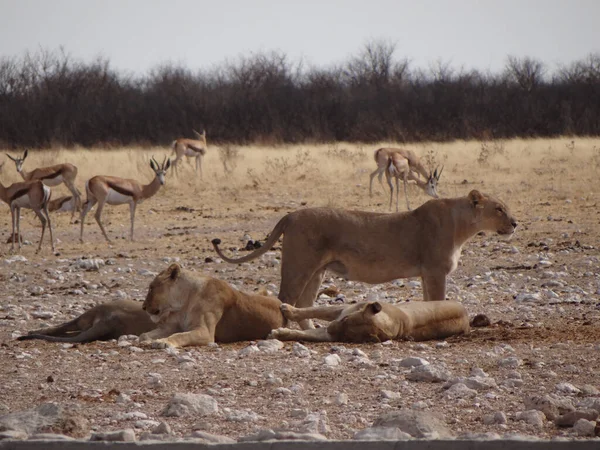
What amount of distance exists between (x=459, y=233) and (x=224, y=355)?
348 centimetres

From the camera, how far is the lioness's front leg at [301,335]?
8461 mm

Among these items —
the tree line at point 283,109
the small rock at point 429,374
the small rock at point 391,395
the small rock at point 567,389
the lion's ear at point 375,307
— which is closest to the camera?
the small rock at point 391,395

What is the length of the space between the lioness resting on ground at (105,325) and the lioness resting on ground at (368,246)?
3.39 feet

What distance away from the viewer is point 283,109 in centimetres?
4666

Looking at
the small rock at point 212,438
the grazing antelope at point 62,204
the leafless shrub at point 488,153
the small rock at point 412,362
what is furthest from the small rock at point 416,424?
the leafless shrub at point 488,153

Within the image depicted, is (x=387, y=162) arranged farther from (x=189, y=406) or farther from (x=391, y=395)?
(x=189, y=406)

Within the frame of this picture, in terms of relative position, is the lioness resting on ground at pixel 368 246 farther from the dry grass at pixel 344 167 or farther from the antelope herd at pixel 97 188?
the dry grass at pixel 344 167

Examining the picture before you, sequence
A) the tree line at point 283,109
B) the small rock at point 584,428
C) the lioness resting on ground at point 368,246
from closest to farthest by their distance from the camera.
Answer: the small rock at point 584,428
the lioness resting on ground at point 368,246
the tree line at point 283,109

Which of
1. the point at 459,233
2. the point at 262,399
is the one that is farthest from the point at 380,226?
the point at 262,399

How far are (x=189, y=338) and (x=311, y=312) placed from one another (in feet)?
3.73

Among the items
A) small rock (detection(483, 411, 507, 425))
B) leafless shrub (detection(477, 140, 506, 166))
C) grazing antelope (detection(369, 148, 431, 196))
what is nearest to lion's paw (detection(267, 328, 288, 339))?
small rock (detection(483, 411, 507, 425))

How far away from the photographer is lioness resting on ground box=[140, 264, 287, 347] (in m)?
8.57

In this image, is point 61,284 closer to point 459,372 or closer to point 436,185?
point 459,372

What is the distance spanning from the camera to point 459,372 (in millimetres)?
7156
